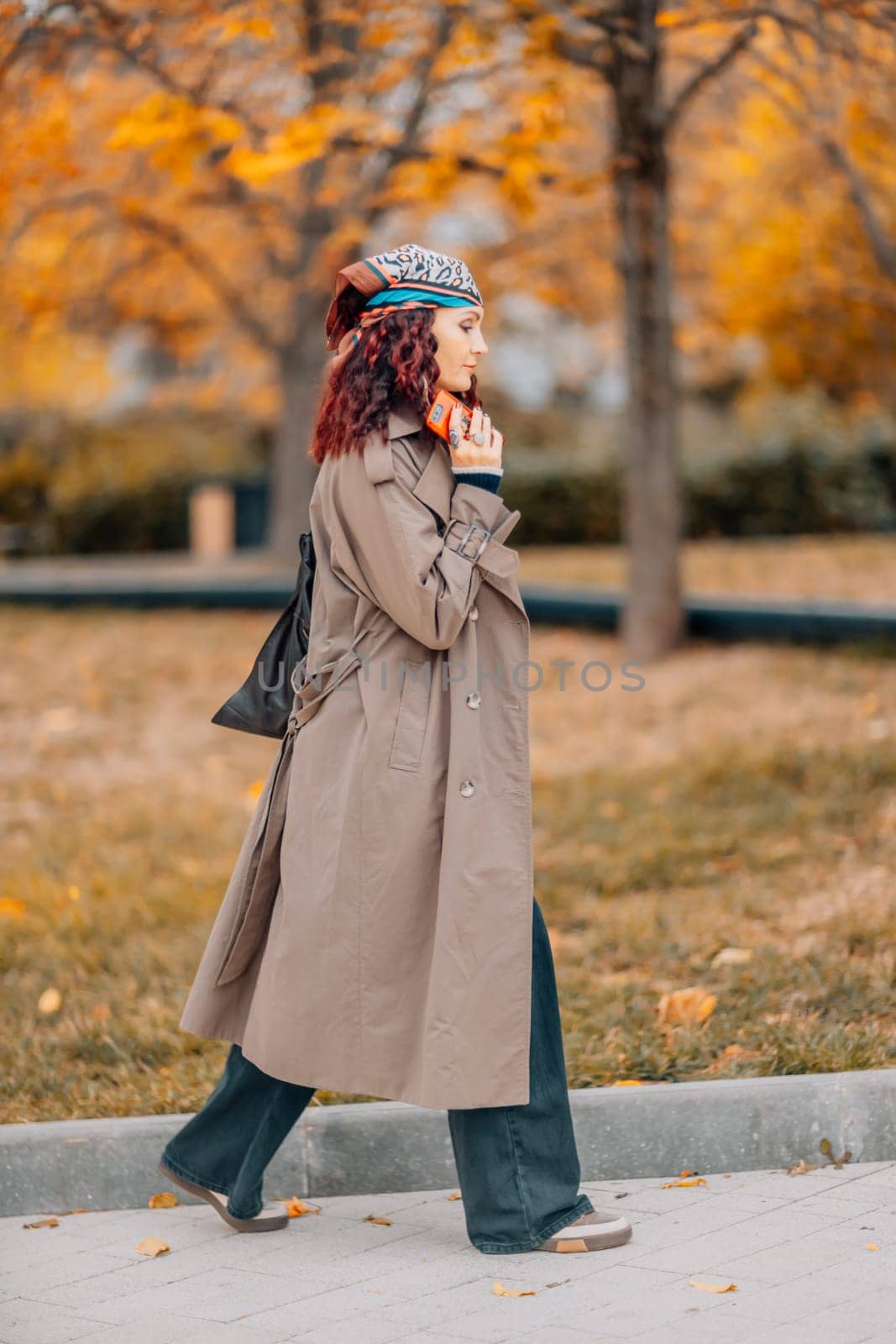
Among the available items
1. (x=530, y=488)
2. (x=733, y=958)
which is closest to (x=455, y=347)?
(x=733, y=958)

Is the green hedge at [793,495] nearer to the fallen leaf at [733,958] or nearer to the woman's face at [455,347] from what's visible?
the fallen leaf at [733,958]

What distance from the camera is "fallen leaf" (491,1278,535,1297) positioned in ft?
11.4

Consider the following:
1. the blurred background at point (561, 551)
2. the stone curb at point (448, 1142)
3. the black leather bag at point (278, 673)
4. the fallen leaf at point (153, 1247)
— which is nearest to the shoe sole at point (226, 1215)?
the fallen leaf at point (153, 1247)

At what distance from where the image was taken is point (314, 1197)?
14.0 feet

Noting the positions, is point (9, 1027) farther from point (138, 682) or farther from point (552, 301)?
point (552, 301)

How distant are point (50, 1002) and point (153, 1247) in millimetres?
1691

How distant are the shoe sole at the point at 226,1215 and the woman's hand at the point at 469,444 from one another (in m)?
1.74

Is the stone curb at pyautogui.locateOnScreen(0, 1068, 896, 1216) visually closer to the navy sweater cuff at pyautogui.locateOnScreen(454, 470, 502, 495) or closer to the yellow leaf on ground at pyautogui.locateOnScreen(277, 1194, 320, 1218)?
the yellow leaf on ground at pyautogui.locateOnScreen(277, 1194, 320, 1218)

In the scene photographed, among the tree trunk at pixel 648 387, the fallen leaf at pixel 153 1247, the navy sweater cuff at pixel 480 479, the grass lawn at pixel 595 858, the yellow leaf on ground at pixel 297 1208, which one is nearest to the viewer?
the navy sweater cuff at pixel 480 479

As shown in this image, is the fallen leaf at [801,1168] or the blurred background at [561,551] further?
the blurred background at [561,551]

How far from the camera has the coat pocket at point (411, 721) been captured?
3652 millimetres

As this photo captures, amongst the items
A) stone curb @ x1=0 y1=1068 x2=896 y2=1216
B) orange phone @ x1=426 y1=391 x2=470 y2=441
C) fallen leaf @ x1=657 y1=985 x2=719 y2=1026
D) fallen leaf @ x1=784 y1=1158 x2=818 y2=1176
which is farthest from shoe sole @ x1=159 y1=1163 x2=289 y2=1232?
orange phone @ x1=426 y1=391 x2=470 y2=441

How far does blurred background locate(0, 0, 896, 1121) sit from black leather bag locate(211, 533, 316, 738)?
1.18 m

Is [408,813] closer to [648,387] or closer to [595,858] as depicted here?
[595,858]
